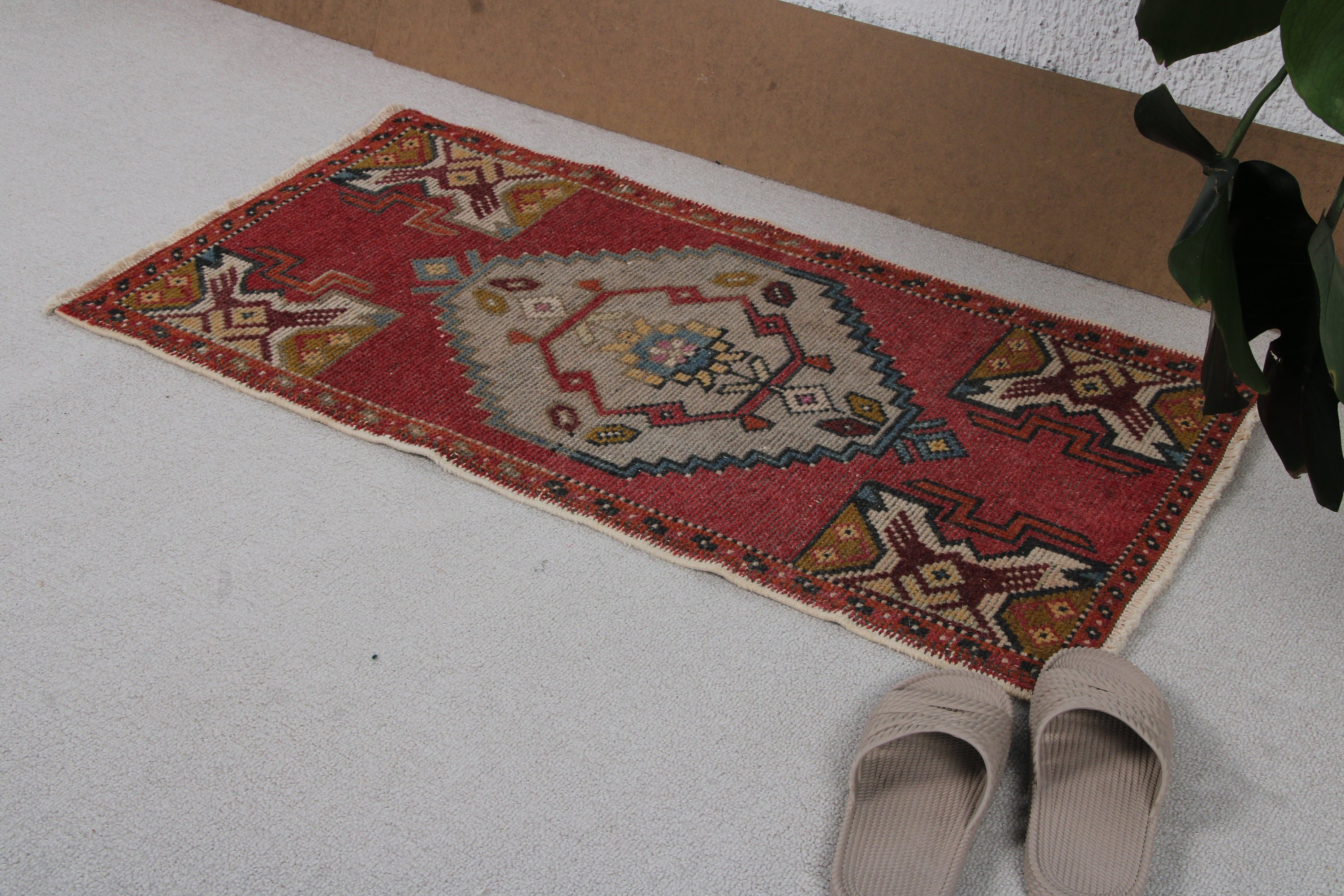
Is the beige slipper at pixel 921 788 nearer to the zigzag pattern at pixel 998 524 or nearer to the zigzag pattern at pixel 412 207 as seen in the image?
the zigzag pattern at pixel 998 524

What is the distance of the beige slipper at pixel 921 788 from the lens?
1.27 m

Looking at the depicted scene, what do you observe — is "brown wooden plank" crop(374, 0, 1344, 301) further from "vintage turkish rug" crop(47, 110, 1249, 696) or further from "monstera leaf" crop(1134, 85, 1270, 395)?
"monstera leaf" crop(1134, 85, 1270, 395)

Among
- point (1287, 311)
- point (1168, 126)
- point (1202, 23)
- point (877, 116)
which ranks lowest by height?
point (877, 116)

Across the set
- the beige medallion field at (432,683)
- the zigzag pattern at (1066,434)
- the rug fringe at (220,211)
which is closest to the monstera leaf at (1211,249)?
the beige medallion field at (432,683)

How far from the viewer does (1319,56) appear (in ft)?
3.21

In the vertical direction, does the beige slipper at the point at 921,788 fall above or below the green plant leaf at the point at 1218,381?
below

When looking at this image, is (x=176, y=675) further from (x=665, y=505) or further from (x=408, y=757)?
(x=665, y=505)

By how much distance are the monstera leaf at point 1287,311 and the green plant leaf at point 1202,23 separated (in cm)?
12

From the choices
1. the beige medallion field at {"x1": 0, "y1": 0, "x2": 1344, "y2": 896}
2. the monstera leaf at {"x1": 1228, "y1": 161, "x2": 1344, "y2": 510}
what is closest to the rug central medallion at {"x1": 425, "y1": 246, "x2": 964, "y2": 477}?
the beige medallion field at {"x1": 0, "y1": 0, "x2": 1344, "y2": 896}

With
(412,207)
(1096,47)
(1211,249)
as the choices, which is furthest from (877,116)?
(1211,249)

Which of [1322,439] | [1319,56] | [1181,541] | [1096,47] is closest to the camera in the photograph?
[1319,56]

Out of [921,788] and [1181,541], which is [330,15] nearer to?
[1181,541]

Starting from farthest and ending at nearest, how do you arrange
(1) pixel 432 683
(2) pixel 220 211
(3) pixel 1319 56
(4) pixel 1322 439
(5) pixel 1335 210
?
(2) pixel 220 211 → (1) pixel 432 683 → (4) pixel 1322 439 → (5) pixel 1335 210 → (3) pixel 1319 56

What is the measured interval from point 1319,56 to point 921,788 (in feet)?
2.63
